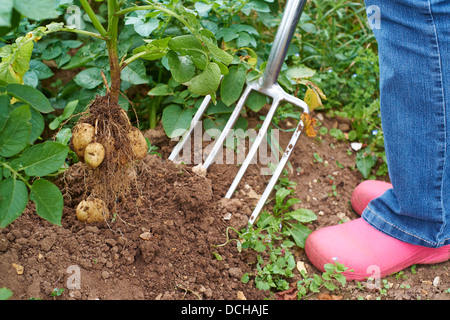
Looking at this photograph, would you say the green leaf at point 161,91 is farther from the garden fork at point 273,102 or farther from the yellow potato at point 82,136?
the yellow potato at point 82,136

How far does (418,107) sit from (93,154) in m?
0.99

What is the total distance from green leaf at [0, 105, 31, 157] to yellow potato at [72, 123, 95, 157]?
0.27 metres

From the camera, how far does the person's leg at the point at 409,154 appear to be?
3.90 ft

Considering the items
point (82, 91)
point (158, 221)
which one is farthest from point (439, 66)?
point (82, 91)

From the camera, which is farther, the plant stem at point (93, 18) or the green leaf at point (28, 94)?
the plant stem at point (93, 18)

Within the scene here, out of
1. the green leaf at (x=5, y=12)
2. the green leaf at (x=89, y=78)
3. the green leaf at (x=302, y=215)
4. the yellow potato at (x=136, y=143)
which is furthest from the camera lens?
the green leaf at (x=89, y=78)

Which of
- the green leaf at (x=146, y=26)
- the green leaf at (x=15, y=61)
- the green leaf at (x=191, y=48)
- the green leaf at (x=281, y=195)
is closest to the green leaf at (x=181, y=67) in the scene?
the green leaf at (x=191, y=48)

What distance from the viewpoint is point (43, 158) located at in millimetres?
1033

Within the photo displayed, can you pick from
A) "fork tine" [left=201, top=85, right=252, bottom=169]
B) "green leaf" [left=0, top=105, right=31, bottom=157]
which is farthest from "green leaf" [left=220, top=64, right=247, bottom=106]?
"green leaf" [left=0, top=105, right=31, bottom=157]

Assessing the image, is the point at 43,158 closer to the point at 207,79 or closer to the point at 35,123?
the point at 35,123

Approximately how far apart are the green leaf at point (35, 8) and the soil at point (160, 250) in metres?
0.69

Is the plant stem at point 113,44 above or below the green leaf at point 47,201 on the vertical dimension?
above

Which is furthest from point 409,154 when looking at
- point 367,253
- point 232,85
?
point 232,85

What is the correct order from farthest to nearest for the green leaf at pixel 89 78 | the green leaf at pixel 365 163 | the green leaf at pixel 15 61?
the green leaf at pixel 365 163 → the green leaf at pixel 89 78 → the green leaf at pixel 15 61
